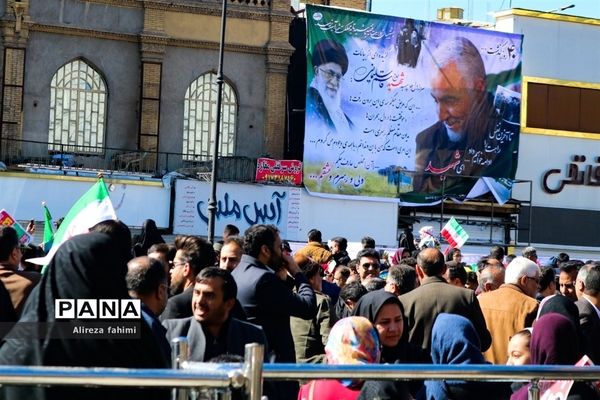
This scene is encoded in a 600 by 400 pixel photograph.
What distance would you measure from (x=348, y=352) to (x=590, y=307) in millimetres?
3617

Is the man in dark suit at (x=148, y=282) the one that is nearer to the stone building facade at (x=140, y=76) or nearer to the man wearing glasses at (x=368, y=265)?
the man wearing glasses at (x=368, y=265)

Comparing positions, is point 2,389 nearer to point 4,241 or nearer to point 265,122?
point 4,241

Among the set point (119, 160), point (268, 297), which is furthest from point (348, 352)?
point (119, 160)

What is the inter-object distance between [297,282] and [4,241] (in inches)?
73.1

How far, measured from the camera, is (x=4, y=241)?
8.36 m

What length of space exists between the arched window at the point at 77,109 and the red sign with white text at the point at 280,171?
4.21 meters

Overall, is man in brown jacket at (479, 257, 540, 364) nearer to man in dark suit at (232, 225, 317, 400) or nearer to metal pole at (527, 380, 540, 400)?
man in dark suit at (232, 225, 317, 400)

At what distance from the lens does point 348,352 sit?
574 centimetres

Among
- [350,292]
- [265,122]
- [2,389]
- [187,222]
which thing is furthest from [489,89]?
[2,389]

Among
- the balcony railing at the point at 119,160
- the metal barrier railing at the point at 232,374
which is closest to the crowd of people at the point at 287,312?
the metal barrier railing at the point at 232,374

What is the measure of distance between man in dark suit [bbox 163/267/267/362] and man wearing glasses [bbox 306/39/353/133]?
1147 inches

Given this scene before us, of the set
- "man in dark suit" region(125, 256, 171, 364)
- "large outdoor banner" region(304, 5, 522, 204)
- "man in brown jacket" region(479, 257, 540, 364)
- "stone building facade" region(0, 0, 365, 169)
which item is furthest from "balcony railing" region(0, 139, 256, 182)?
"man in dark suit" region(125, 256, 171, 364)

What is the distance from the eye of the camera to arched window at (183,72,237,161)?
3703 cm

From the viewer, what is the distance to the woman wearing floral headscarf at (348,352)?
5.74 m
